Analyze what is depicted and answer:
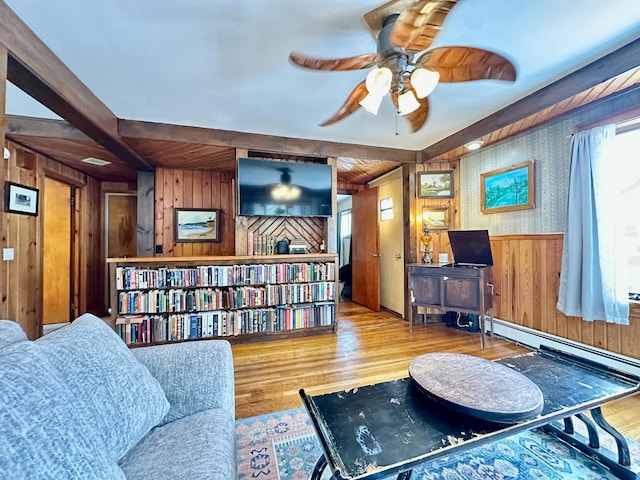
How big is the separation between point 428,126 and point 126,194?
16.0 ft

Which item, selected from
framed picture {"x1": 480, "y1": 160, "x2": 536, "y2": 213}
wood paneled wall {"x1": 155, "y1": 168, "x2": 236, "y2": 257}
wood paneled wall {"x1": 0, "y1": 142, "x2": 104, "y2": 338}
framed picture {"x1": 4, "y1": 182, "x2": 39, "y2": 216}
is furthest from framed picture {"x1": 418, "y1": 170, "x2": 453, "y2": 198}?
framed picture {"x1": 4, "y1": 182, "x2": 39, "y2": 216}

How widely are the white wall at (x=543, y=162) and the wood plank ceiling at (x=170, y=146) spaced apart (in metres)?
0.15

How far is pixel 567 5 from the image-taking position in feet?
4.94

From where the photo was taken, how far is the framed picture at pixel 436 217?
3.84m

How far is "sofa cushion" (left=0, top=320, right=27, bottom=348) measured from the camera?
922mm

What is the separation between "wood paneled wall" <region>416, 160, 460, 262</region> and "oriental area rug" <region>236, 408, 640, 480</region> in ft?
8.01

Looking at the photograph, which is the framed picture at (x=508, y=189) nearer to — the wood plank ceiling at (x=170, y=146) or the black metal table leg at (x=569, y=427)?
the wood plank ceiling at (x=170, y=146)

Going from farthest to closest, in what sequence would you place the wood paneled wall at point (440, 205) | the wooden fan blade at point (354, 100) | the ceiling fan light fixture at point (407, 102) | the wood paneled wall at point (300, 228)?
the wood paneled wall at point (440, 205), the wood paneled wall at point (300, 228), the wooden fan blade at point (354, 100), the ceiling fan light fixture at point (407, 102)

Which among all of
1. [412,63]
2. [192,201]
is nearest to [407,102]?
[412,63]

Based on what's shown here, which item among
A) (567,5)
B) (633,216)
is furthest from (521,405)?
(633,216)

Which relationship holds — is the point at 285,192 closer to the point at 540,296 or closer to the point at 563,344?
the point at 540,296

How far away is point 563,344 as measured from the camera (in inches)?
103

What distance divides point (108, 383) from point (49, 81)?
6.74ft

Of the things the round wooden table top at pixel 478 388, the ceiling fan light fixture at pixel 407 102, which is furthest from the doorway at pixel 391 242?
the round wooden table top at pixel 478 388
